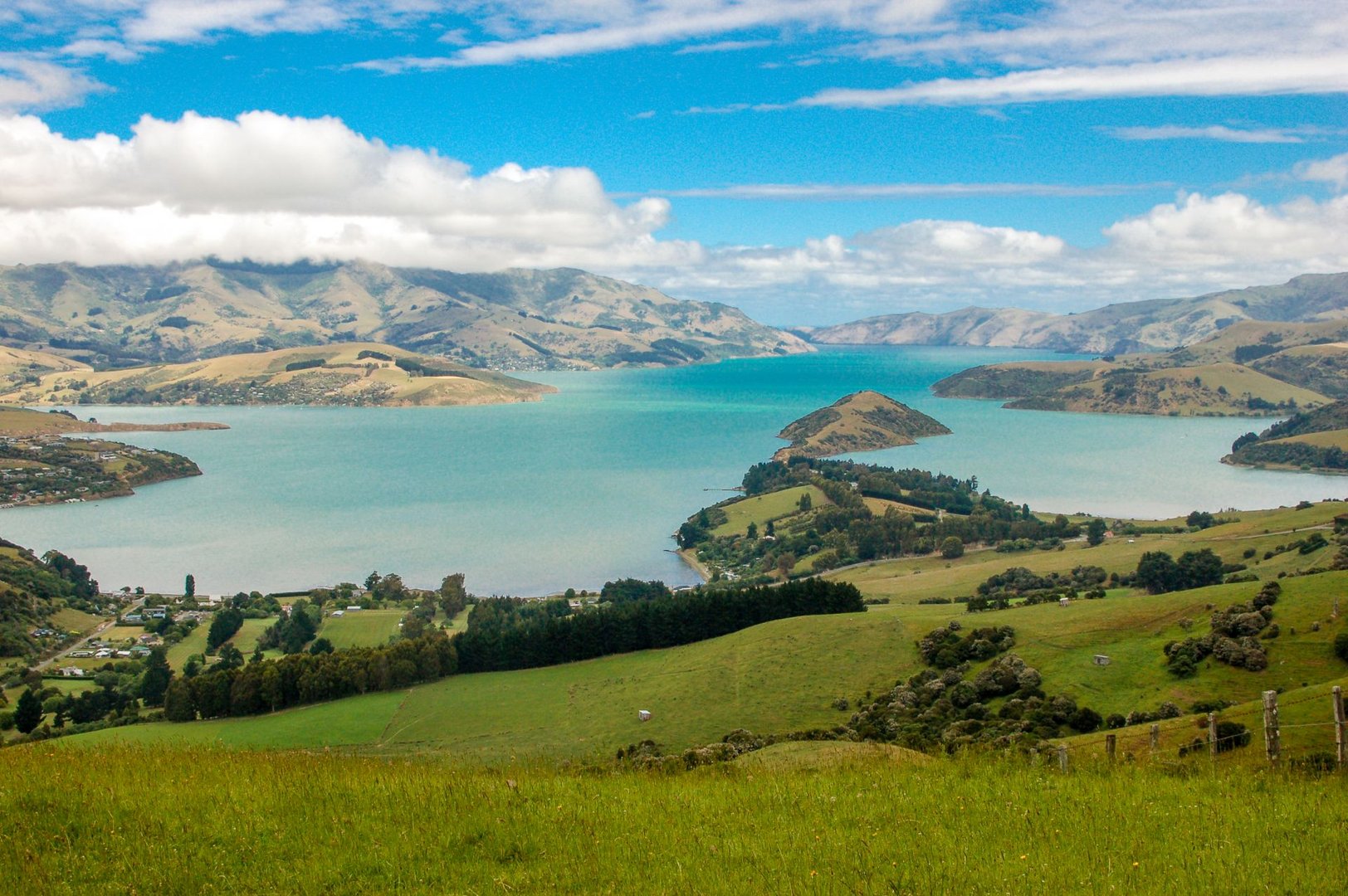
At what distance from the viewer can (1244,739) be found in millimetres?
18156

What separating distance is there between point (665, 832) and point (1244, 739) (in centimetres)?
1389

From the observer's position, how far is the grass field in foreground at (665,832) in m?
8.73

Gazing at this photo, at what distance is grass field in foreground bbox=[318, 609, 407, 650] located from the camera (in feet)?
252

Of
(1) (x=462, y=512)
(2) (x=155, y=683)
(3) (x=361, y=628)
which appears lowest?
(2) (x=155, y=683)

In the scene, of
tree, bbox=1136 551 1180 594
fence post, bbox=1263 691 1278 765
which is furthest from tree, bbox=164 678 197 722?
tree, bbox=1136 551 1180 594

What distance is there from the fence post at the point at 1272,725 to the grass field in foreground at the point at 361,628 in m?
70.3

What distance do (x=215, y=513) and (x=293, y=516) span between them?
513 inches

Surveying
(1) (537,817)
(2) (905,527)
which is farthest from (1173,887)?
(2) (905,527)

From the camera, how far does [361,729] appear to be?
4769 centimetres

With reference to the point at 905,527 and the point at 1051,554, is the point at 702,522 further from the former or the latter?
the point at 1051,554

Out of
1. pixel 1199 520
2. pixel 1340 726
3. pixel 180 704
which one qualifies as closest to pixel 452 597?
pixel 180 704

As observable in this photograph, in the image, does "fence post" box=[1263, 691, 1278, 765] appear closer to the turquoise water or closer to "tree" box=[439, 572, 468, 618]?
"tree" box=[439, 572, 468, 618]

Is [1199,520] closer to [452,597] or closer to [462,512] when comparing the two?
[452,597]

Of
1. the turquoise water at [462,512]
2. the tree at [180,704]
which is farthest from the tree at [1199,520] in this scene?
the tree at [180,704]
